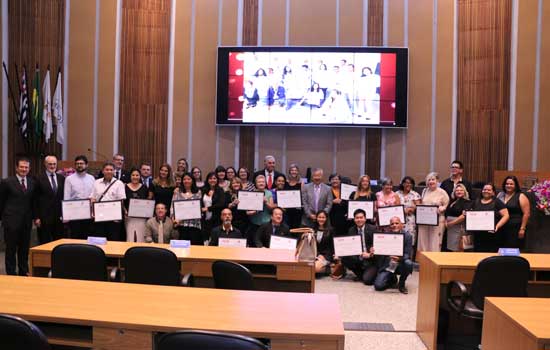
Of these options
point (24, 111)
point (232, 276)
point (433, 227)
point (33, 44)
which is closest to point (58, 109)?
point (24, 111)

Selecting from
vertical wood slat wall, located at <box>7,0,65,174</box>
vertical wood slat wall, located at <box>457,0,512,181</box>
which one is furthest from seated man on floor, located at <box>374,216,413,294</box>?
vertical wood slat wall, located at <box>7,0,65,174</box>

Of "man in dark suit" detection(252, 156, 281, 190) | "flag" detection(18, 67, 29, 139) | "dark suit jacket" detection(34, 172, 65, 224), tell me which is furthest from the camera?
"flag" detection(18, 67, 29, 139)

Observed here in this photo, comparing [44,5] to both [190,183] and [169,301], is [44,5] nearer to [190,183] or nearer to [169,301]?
[190,183]

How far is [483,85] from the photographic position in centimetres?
1058

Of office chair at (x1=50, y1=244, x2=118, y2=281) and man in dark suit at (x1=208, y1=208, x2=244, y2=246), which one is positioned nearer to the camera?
office chair at (x1=50, y1=244, x2=118, y2=281)

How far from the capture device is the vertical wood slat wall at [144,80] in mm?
11078

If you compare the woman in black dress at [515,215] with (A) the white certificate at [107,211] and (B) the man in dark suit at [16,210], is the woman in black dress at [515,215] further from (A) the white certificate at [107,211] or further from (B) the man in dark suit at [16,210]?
(B) the man in dark suit at [16,210]

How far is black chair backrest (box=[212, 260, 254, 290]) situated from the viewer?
3.73m

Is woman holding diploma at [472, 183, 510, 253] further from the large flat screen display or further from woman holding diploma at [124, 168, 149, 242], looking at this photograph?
woman holding diploma at [124, 168, 149, 242]

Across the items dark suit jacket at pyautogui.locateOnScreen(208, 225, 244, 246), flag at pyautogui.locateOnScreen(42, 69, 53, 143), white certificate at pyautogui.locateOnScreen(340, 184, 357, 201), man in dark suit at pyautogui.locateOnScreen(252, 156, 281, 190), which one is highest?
flag at pyautogui.locateOnScreen(42, 69, 53, 143)

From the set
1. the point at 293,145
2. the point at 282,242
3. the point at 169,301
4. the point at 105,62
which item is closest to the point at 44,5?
the point at 105,62

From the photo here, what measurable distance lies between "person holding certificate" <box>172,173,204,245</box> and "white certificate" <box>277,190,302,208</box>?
1.20 meters

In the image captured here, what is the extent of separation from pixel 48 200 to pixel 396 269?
490 cm

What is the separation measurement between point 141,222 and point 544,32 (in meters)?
8.54
